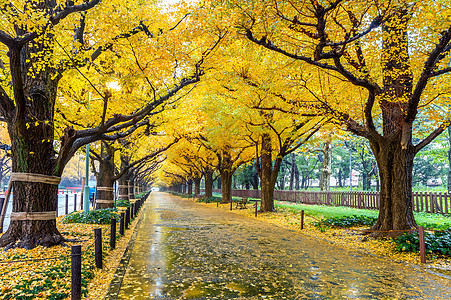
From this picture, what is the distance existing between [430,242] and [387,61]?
223 inches

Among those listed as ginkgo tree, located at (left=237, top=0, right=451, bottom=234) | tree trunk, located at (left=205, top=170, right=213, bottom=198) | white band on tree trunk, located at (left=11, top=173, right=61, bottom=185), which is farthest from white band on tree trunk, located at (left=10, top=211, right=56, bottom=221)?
tree trunk, located at (left=205, top=170, right=213, bottom=198)

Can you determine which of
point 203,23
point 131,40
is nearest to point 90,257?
point 131,40

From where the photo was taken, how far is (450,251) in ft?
25.7

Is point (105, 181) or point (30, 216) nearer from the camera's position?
point (30, 216)

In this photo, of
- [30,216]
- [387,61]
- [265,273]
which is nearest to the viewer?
[265,273]

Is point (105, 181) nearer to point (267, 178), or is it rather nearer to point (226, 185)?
point (267, 178)

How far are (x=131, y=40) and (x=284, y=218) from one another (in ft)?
39.5

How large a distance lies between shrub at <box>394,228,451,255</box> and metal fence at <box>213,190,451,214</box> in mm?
10360

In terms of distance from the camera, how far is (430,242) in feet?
27.1

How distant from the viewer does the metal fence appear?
17438 millimetres

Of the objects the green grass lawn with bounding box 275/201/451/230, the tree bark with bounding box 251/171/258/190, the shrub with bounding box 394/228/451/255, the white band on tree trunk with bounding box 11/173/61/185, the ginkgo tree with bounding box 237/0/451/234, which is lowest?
the green grass lawn with bounding box 275/201/451/230

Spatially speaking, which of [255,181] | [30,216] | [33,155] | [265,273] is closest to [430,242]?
[265,273]

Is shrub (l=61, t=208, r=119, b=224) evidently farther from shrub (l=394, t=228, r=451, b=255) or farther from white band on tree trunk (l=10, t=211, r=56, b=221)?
shrub (l=394, t=228, r=451, b=255)

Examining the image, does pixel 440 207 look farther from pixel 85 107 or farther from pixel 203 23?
pixel 85 107
